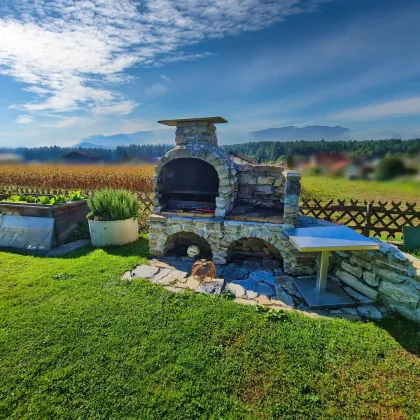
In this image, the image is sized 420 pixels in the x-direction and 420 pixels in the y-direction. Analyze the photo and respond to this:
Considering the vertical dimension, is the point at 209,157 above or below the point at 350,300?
above

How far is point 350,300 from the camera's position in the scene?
410cm

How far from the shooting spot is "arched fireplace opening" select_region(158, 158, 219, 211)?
6.30 meters

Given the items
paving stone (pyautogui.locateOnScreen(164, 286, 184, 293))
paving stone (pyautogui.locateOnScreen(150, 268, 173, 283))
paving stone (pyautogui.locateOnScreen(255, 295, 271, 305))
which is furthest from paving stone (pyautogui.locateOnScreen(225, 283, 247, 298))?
→ paving stone (pyautogui.locateOnScreen(150, 268, 173, 283))

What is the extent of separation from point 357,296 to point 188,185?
4506 millimetres

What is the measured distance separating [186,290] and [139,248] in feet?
7.88

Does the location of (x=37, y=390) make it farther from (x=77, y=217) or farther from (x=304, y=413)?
(x=77, y=217)

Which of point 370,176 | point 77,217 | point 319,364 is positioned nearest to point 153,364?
point 319,364

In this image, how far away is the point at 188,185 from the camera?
6773 mm

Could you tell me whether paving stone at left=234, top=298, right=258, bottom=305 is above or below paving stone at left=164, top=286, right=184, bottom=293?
below

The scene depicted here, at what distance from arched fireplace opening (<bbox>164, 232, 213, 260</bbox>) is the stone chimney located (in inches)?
89.8

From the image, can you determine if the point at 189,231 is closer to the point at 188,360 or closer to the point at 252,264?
the point at 252,264

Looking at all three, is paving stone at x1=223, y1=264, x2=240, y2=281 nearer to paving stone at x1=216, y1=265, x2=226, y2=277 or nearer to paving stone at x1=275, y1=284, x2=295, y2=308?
paving stone at x1=216, y1=265, x2=226, y2=277

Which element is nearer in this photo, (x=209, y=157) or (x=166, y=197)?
(x=209, y=157)

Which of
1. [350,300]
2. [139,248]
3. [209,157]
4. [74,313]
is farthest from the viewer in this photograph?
[139,248]
